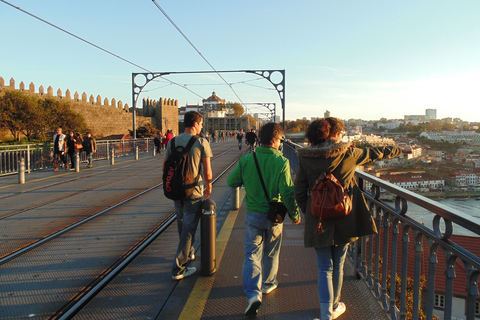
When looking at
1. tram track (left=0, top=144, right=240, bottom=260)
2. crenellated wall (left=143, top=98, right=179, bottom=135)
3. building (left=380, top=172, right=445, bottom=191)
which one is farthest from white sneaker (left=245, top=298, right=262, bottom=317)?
crenellated wall (left=143, top=98, right=179, bottom=135)

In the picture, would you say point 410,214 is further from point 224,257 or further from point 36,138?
point 36,138

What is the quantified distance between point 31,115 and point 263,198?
40882mm

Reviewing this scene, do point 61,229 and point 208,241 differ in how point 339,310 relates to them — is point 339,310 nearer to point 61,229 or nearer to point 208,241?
point 208,241

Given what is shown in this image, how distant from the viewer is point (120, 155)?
80.6ft

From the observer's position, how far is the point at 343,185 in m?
3.04

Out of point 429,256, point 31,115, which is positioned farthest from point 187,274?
point 31,115

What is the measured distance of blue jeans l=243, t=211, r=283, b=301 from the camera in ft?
11.0

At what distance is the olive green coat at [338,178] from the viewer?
298 cm

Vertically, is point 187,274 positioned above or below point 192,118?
below

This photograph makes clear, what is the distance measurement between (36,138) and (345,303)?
43.2 meters

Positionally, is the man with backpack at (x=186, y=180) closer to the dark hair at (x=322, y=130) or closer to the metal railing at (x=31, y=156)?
the dark hair at (x=322, y=130)

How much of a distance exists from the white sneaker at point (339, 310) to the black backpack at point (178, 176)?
1.80 m

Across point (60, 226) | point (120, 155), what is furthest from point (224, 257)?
point (120, 155)

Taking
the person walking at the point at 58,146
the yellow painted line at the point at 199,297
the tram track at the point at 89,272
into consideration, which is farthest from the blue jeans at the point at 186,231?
the person walking at the point at 58,146
